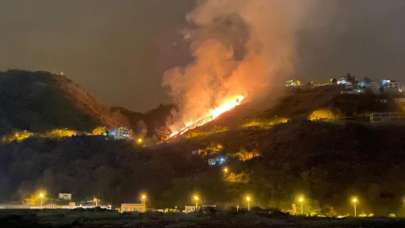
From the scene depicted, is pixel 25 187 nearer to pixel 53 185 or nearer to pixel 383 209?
pixel 53 185

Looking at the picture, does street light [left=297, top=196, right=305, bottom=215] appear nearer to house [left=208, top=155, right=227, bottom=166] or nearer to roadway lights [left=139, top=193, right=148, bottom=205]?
house [left=208, top=155, right=227, bottom=166]

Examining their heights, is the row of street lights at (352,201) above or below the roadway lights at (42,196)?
below

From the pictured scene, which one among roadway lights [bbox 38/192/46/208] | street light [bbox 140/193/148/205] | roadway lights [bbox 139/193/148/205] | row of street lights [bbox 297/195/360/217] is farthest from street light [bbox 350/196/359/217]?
roadway lights [bbox 38/192/46/208]

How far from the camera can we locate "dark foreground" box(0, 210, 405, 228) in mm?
70500

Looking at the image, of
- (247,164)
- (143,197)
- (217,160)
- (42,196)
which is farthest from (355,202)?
(42,196)

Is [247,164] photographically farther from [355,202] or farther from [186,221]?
[186,221]

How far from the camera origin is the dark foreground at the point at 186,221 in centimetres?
7050

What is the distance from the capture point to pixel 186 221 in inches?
2948

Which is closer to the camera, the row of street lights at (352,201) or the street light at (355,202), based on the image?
the street light at (355,202)

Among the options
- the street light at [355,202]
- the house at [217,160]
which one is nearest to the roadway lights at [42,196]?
the house at [217,160]

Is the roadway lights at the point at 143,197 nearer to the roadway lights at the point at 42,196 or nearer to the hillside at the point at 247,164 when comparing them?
the hillside at the point at 247,164

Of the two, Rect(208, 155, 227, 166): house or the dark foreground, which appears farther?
Rect(208, 155, 227, 166): house

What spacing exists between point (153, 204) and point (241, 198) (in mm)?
16619

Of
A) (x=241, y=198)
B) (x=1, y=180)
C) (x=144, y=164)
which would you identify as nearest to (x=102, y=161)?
(x=144, y=164)
